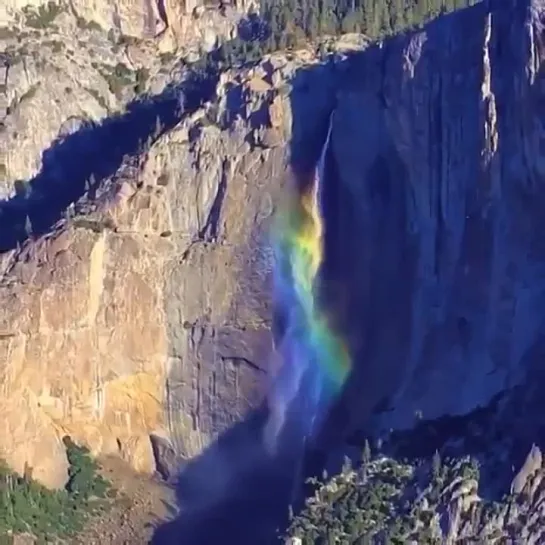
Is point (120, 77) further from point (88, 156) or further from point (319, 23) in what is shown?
point (319, 23)

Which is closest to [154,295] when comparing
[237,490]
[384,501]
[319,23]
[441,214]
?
[237,490]

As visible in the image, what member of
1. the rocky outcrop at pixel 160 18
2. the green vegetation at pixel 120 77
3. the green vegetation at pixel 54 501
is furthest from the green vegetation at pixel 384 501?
the rocky outcrop at pixel 160 18

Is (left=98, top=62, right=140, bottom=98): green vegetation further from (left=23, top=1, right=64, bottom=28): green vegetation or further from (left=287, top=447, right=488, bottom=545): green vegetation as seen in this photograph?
(left=287, top=447, right=488, bottom=545): green vegetation

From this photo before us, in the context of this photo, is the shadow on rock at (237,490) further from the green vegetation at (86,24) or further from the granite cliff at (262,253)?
the green vegetation at (86,24)

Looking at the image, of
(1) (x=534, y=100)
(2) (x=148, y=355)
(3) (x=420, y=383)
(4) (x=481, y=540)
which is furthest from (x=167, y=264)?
(4) (x=481, y=540)

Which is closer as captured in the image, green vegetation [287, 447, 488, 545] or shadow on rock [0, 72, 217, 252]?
green vegetation [287, 447, 488, 545]

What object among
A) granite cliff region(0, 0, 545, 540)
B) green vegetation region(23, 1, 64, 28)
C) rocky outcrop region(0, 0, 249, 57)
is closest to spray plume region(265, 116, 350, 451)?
granite cliff region(0, 0, 545, 540)
